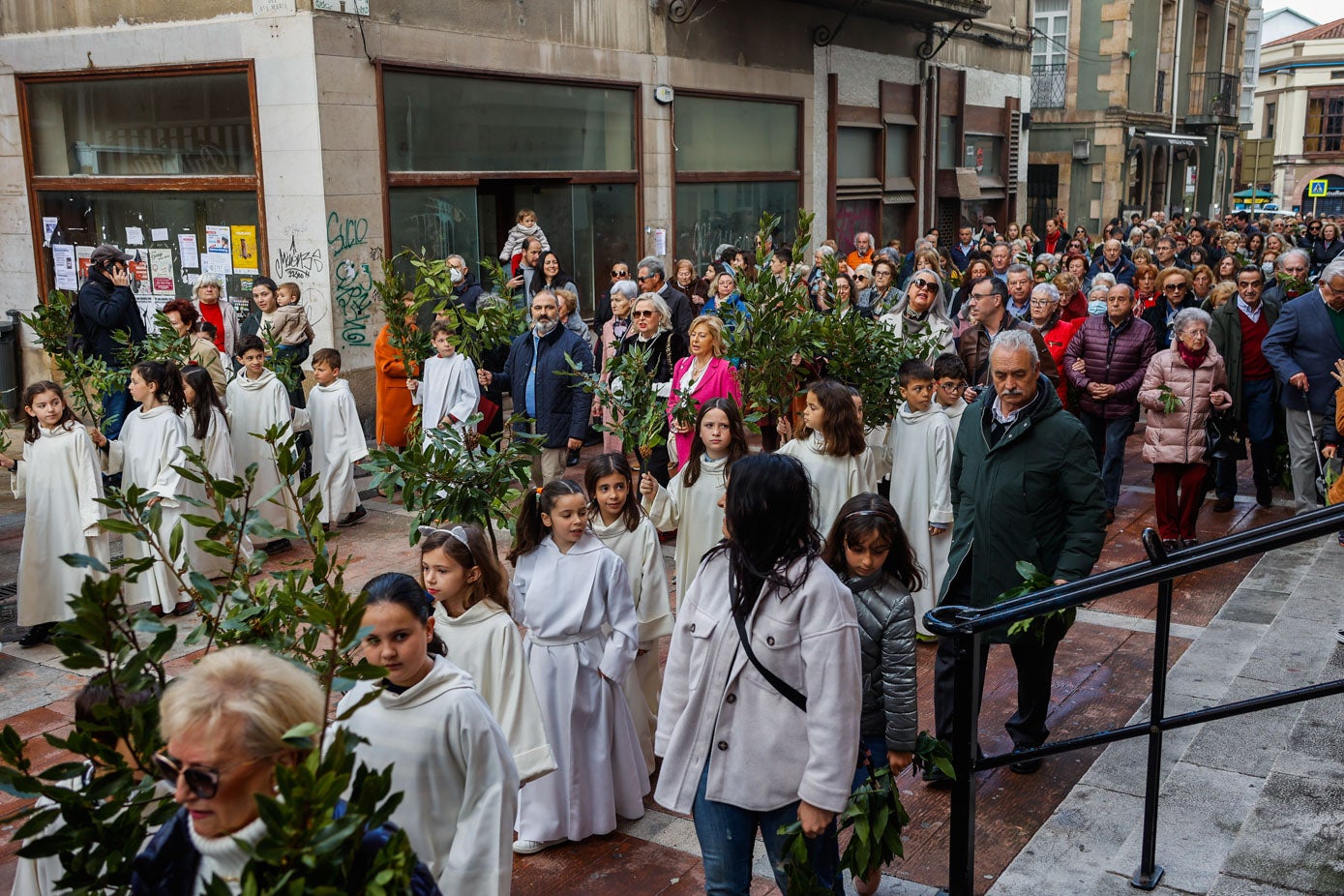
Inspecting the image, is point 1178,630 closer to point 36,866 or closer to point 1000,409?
point 1000,409

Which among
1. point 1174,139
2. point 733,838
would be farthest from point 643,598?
point 1174,139

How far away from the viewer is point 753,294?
7.36 metres

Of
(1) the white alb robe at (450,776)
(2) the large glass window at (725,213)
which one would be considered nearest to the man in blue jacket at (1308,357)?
(1) the white alb robe at (450,776)

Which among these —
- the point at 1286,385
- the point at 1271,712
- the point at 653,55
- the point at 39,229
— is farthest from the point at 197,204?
the point at 1271,712

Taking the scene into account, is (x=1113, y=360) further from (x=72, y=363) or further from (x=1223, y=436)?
(x=72, y=363)

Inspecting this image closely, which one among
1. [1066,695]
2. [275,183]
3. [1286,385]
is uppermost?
[275,183]

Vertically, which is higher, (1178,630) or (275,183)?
(275,183)

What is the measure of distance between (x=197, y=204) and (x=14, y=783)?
12.9 m

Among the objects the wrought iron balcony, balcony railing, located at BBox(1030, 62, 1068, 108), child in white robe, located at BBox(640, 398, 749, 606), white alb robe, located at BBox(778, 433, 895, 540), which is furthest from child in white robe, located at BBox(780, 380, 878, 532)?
the wrought iron balcony

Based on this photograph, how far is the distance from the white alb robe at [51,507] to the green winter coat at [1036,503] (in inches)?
205

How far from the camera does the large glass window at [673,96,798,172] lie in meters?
18.1

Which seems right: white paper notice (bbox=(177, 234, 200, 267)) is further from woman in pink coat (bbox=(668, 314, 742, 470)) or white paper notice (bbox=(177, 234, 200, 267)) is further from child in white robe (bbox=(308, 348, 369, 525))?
woman in pink coat (bbox=(668, 314, 742, 470))

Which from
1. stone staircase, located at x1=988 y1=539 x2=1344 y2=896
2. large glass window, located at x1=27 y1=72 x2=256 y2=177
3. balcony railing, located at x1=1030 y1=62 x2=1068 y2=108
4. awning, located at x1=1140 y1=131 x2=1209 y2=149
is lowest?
stone staircase, located at x1=988 y1=539 x2=1344 y2=896

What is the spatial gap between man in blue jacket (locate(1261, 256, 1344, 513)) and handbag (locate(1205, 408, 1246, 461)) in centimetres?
44
